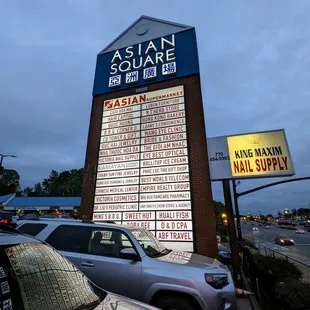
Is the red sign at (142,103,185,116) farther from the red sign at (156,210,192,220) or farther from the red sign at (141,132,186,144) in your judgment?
the red sign at (156,210,192,220)

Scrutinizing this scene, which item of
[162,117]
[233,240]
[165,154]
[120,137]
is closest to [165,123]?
[162,117]

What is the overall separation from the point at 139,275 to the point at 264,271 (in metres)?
4.32

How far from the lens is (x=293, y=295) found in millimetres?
4309

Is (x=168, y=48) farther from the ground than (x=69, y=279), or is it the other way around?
(x=168, y=48)

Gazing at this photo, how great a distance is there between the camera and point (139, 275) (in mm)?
3963

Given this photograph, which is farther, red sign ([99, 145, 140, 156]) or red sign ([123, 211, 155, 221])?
red sign ([99, 145, 140, 156])

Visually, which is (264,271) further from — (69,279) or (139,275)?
(69,279)

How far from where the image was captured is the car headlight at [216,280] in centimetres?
378

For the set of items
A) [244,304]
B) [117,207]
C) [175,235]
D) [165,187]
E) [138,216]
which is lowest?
[244,304]

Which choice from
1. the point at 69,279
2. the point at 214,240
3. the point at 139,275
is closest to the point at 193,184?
the point at 214,240

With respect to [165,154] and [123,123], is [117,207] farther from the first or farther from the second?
[123,123]

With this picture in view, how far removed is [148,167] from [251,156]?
4402 mm

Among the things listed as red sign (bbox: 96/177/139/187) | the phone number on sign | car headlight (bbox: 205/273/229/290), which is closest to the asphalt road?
the phone number on sign

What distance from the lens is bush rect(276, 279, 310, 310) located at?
161 inches
